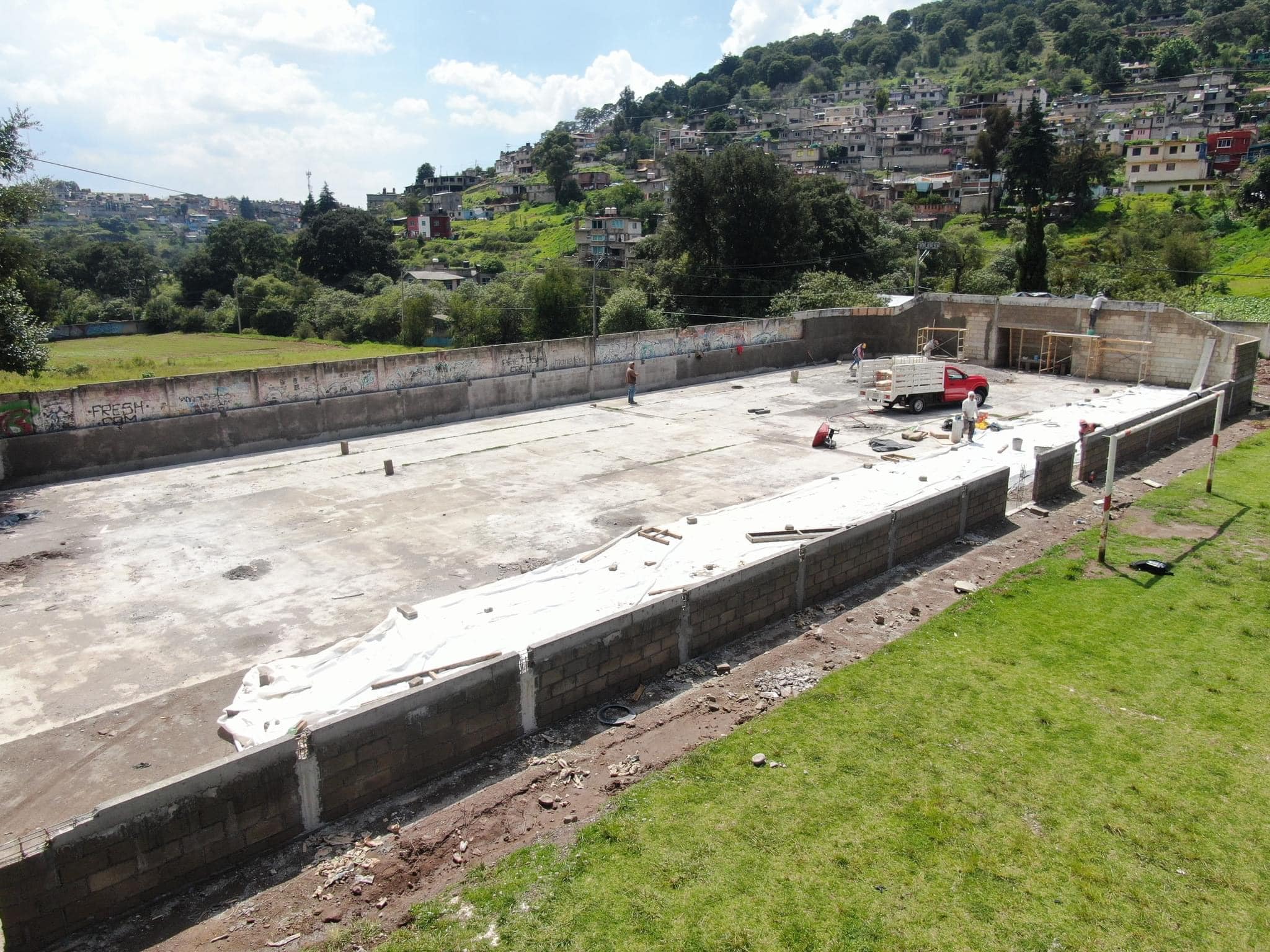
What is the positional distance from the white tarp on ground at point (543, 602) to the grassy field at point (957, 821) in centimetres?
236

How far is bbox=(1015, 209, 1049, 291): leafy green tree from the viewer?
129ft

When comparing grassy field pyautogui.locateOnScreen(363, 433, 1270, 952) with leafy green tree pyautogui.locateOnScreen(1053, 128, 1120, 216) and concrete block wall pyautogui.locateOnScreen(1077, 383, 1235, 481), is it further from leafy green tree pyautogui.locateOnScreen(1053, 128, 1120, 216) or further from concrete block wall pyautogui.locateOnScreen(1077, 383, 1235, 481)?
leafy green tree pyautogui.locateOnScreen(1053, 128, 1120, 216)

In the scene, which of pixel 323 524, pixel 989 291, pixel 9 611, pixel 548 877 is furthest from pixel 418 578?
pixel 989 291

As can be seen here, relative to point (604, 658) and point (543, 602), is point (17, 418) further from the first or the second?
point (604, 658)

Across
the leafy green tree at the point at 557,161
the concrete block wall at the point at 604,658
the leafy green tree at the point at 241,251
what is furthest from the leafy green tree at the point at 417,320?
the leafy green tree at the point at 557,161

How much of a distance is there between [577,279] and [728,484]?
39788mm

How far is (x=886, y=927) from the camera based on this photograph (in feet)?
19.5

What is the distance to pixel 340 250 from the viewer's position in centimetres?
8500

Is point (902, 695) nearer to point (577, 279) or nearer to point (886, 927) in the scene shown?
point (886, 927)

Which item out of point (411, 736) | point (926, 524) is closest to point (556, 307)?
point (926, 524)

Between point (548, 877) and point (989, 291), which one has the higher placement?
point (989, 291)

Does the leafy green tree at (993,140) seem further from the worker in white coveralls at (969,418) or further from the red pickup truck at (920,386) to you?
the worker in white coveralls at (969,418)

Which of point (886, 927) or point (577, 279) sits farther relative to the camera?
point (577, 279)

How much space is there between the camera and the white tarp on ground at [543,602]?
852 centimetres
